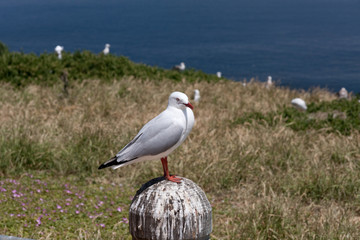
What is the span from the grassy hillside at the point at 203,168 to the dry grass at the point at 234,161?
0.02 metres

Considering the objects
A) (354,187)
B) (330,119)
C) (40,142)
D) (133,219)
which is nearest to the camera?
(133,219)

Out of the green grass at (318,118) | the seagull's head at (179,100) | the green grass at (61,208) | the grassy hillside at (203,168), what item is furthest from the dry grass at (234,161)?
the seagull's head at (179,100)

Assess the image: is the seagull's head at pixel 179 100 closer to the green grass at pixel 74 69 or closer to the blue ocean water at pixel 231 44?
the green grass at pixel 74 69

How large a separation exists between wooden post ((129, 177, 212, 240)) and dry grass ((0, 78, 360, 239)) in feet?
7.69

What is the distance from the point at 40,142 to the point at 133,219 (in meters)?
4.95

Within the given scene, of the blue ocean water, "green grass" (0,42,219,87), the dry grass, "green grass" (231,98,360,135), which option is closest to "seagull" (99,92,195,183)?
the dry grass

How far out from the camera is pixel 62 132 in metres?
7.94

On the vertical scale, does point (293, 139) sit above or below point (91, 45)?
below

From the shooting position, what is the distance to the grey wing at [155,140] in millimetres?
3104

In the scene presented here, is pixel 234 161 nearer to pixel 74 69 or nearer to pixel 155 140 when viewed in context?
pixel 155 140

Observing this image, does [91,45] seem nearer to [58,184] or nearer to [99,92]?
[99,92]

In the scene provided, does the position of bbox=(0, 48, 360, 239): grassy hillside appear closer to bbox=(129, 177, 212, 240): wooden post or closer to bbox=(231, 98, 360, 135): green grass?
bbox=(231, 98, 360, 135): green grass

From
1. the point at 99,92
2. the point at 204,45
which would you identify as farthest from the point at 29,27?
the point at 99,92

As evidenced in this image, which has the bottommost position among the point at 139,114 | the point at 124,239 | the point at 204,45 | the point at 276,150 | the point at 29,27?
the point at 124,239
